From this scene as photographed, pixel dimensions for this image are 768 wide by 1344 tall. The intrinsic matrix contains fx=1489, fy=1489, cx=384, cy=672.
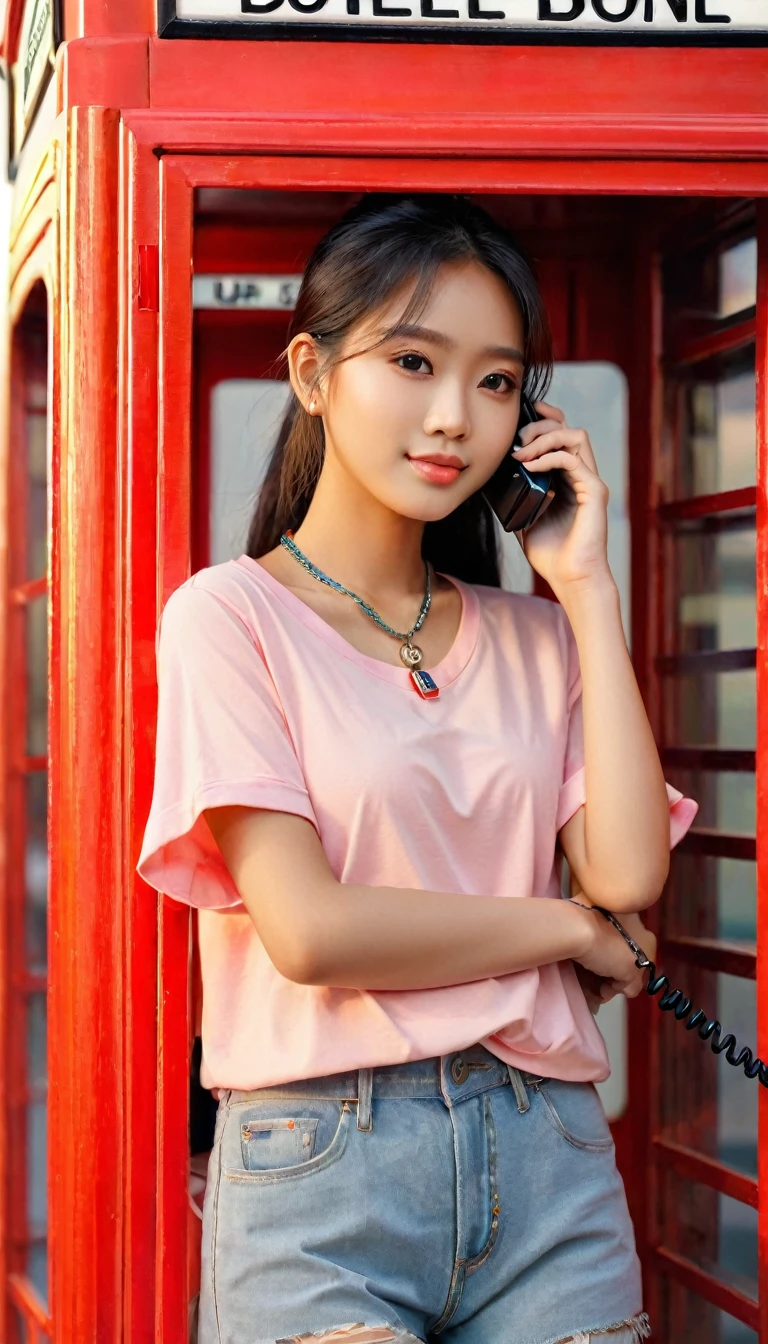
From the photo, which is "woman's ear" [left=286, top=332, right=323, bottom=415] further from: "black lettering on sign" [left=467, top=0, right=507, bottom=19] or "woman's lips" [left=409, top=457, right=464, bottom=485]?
"black lettering on sign" [left=467, top=0, right=507, bottom=19]

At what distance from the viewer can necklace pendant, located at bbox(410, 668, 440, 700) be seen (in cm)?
196

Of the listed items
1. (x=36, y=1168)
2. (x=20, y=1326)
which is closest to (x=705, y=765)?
(x=36, y=1168)

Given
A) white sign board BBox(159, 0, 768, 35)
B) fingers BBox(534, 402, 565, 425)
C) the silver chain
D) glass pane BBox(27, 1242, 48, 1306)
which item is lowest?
glass pane BBox(27, 1242, 48, 1306)

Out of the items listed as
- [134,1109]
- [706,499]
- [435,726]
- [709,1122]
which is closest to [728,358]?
[706,499]

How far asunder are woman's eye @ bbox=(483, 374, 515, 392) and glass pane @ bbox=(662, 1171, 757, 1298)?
1.57 metres

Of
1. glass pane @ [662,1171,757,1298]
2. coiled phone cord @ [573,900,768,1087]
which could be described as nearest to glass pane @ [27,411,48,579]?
coiled phone cord @ [573,900,768,1087]

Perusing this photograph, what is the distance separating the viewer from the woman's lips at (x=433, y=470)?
6.32 feet

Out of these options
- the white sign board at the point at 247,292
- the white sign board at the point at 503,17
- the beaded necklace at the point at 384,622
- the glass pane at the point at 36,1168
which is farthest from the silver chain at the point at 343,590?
the glass pane at the point at 36,1168

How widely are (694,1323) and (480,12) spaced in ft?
7.38

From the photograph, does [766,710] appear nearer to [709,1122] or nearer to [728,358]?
[728,358]

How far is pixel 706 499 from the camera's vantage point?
2.59 m

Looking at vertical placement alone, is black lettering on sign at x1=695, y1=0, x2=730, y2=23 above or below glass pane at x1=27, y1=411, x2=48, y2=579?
above

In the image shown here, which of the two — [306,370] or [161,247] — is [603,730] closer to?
[306,370]

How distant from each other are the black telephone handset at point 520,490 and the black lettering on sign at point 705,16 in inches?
21.6
